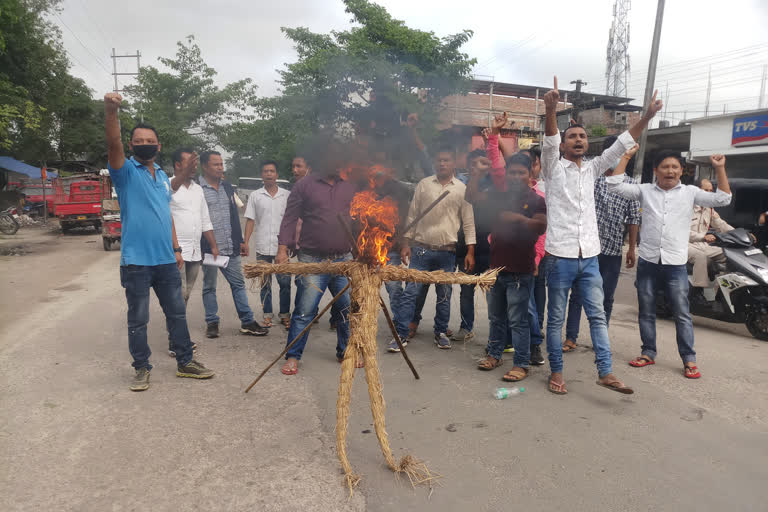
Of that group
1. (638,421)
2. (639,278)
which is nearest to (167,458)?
(638,421)

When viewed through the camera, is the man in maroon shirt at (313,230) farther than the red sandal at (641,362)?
No

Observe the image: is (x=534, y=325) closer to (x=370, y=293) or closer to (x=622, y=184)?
(x=622, y=184)

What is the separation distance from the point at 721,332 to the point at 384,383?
4473 mm

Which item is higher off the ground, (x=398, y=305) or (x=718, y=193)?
(x=718, y=193)

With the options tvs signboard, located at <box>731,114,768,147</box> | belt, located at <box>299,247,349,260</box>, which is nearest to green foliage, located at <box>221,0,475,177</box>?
belt, located at <box>299,247,349,260</box>

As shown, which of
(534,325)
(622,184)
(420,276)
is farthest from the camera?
(534,325)

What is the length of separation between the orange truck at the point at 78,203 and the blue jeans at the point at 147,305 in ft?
55.1

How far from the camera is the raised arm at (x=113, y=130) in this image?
3355 millimetres

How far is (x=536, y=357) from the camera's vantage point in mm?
4723

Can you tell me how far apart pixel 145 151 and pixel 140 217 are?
0.52 metres

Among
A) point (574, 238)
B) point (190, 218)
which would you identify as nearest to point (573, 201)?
point (574, 238)

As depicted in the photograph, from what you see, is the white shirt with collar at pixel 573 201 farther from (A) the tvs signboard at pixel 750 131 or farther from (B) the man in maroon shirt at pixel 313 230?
(A) the tvs signboard at pixel 750 131

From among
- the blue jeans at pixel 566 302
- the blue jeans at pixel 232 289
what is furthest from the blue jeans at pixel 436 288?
the blue jeans at pixel 232 289

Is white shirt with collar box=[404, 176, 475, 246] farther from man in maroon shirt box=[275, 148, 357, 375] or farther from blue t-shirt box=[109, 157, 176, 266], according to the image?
blue t-shirt box=[109, 157, 176, 266]
